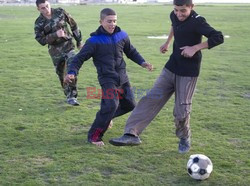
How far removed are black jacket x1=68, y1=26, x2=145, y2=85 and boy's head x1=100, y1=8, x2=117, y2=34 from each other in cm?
8

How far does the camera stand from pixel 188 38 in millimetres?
4508

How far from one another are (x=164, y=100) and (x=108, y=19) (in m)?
1.26

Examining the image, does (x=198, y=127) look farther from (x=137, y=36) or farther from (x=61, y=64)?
(x=137, y=36)

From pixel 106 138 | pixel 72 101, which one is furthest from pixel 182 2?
pixel 72 101

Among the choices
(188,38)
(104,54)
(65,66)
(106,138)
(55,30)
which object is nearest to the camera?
(188,38)

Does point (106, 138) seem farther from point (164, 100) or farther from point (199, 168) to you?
point (199, 168)

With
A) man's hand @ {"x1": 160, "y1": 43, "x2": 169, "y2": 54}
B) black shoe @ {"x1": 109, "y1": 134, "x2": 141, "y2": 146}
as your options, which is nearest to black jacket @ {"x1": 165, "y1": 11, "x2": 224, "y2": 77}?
man's hand @ {"x1": 160, "y1": 43, "x2": 169, "y2": 54}

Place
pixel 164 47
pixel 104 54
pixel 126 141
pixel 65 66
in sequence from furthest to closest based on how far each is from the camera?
pixel 65 66 → pixel 164 47 → pixel 104 54 → pixel 126 141

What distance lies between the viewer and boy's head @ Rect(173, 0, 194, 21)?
4355mm

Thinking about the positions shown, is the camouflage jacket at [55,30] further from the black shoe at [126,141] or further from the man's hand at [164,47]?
the black shoe at [126,141]

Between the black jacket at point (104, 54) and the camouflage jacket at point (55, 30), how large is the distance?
5.04 feet

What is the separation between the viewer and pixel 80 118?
619 cm

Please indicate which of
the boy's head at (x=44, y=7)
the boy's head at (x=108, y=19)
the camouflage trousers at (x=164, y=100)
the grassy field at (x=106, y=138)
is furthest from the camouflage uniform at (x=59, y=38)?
the camouflage trousers at (x=164, y=100)

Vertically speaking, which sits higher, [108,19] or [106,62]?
[108,19]
